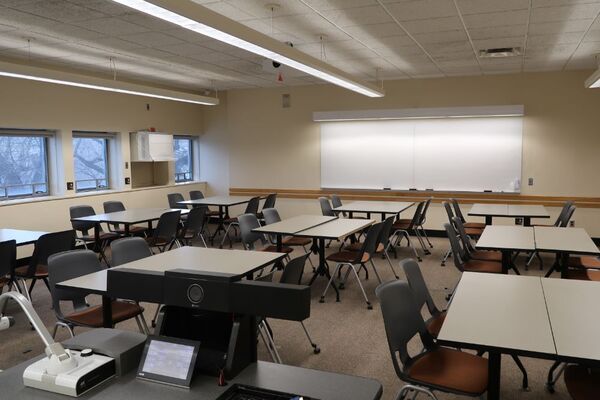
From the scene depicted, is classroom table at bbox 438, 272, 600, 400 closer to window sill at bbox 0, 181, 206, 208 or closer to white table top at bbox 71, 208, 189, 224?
white table top at bbox 71, 208, 189, 224

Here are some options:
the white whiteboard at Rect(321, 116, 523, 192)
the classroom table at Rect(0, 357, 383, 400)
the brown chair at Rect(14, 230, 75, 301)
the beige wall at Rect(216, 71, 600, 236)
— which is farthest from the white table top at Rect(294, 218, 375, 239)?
the classroom table at Rect(0, 357, 383, 400)

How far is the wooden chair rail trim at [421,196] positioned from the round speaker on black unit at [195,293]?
7.97 metres

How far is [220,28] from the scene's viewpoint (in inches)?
149

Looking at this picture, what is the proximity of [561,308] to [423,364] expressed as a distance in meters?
0.80

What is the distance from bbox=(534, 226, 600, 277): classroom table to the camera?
4.43 m

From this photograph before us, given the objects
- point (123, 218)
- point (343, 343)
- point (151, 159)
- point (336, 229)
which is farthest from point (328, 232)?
point (151, 159)

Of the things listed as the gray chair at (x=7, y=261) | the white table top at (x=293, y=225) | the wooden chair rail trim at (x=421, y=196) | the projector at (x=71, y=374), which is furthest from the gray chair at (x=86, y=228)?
the projector at (x=71, y=374)

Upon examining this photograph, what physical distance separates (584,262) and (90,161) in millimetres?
7706

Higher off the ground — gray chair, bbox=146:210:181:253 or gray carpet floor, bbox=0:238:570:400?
gray chair, bbox=146:210:181:253

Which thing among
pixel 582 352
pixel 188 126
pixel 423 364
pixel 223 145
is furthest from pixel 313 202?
pixel 582 352

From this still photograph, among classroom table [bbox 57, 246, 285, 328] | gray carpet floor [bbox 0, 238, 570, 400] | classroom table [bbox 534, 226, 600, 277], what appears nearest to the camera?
classroom table [bbox 57, 246, 285, 328]

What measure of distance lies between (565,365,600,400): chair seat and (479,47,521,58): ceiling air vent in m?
5.06

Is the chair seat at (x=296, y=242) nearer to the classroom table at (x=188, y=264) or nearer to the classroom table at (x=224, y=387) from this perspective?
the classroom table at (x=188, y=264)

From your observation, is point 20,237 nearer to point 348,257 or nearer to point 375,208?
point 348,257
